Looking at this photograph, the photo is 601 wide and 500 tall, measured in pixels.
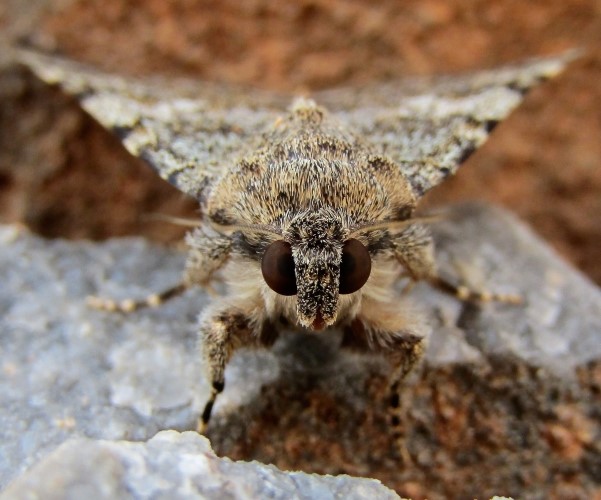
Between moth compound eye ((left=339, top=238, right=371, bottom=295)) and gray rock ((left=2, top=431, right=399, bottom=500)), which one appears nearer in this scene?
gray rock ((left=2, top=431, right=399, bottom=500))

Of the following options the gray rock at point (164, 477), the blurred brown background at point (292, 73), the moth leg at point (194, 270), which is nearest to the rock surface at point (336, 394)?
the moth leg at point (194, 270)

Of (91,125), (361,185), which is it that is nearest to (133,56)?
(91,125)

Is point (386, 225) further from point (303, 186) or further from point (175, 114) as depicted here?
point (175, 114)

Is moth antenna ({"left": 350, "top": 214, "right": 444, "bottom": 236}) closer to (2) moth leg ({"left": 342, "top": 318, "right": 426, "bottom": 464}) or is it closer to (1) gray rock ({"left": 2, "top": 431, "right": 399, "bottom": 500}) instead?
(2) moth leg ({"left": 342, "top": 318, "right": 426, "bottom": 464})

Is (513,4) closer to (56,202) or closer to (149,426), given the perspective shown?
(56,202)

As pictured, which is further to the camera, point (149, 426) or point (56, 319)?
point (56, 319)

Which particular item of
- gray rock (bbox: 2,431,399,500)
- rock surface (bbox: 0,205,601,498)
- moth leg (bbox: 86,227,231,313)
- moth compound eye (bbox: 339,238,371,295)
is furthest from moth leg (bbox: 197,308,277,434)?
gray rock (bbox: 2,431,399,500)
